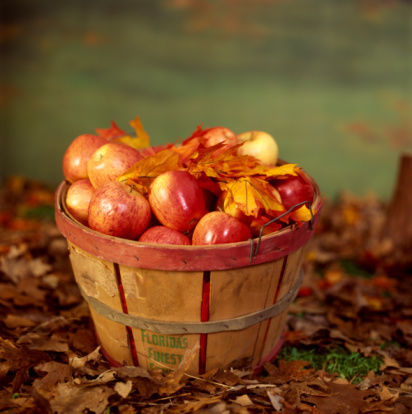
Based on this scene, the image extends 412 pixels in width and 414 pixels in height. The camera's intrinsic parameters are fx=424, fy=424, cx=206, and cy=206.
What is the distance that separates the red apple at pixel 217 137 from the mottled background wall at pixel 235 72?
10.9 ft

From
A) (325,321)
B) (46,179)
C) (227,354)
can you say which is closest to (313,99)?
(325,321)

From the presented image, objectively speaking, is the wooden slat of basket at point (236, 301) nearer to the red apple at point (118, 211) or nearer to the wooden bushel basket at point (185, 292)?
the wooden bushel basket at point (185, 292)

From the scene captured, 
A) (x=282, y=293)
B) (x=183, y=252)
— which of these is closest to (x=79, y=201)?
(x=183, y=252)

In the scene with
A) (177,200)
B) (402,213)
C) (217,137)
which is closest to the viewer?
(177,200)

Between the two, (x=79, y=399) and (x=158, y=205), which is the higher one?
(x=158, y=205)

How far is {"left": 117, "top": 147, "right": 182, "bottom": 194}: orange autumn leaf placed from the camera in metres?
1.99

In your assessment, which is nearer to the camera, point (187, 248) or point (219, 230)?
point (187, 248)

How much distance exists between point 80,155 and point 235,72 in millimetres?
3582

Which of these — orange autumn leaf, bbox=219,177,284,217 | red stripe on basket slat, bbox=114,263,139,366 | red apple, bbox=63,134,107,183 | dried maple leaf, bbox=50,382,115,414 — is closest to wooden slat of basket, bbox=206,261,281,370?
orange autumn leaf, bbox=219,177,284,217

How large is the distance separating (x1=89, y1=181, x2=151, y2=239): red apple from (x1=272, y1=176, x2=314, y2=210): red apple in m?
0.68

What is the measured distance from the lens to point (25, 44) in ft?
18.3

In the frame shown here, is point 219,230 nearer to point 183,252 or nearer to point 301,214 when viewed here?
point 183,252

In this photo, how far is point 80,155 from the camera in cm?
226

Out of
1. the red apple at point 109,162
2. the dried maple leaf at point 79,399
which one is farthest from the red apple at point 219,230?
the dried maple leaf at point 79,399
